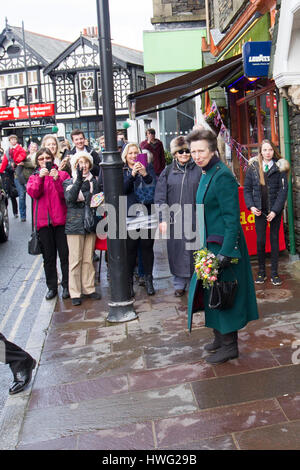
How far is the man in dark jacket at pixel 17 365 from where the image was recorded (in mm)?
4243

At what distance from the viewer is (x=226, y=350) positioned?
447 centimetres

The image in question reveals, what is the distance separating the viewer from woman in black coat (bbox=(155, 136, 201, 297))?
631 cm

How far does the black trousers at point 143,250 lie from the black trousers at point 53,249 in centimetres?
84

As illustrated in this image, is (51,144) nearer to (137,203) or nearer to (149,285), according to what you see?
(137,203)

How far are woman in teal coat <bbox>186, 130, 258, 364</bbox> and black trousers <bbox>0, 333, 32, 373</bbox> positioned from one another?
1.43m

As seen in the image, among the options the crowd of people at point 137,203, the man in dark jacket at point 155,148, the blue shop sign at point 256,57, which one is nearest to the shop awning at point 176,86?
the blue shop sign at point 256,57

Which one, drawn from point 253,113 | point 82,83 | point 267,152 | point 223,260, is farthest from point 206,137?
point 82,83

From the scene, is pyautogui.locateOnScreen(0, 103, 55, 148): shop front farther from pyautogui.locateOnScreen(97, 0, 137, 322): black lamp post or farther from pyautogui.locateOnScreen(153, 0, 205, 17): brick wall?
pyautogui.locateOnScreen(97, 0, 137, 322): black lamp post

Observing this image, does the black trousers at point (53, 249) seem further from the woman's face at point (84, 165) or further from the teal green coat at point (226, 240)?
the teal green coat at point (226, 240)
